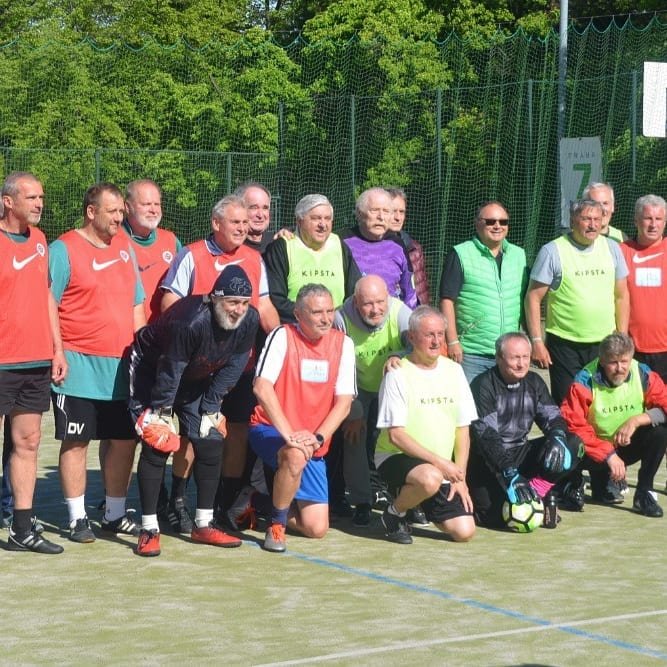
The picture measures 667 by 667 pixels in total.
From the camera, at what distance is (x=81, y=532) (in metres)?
7.05

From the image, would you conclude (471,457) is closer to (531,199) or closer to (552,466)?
(552,466)

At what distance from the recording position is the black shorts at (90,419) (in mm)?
6988

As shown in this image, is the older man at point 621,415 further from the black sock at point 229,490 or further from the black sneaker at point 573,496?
the black sock at point 229,490

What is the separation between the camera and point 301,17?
38938mm

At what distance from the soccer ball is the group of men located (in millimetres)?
76

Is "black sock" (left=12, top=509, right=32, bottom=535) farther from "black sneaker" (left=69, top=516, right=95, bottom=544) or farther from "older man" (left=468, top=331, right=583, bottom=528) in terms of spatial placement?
"older man" (left=468, top=331, right=583, bottom=528)

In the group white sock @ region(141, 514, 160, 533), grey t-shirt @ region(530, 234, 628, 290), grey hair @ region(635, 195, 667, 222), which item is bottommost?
white sock @ region(141, 514, 160, 533)

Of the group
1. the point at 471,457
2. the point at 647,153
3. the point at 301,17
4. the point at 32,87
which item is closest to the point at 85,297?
the point at 471,457

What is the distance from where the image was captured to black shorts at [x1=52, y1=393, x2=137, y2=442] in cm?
699

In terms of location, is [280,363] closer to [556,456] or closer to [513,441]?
[513,441]

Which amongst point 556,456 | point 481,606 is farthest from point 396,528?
point 481,606


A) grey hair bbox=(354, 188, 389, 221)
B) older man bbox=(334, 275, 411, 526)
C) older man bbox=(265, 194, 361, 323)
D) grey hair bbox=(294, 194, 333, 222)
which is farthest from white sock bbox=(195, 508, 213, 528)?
grey hair bbox=(354, 188, 389, 221)

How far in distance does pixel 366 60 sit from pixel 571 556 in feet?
67.2


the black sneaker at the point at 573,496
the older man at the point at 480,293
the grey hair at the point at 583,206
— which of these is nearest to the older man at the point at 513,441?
the black sneaker at the point at 573,496
